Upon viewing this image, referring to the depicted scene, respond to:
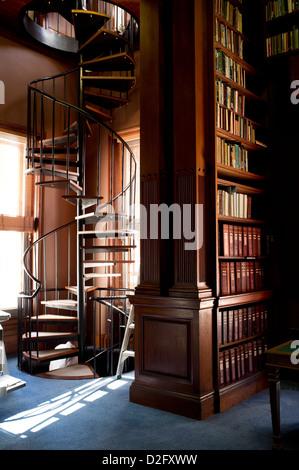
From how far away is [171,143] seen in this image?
3.32 m

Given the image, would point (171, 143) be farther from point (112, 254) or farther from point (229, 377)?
point (112, 254)

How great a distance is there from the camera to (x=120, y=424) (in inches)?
111

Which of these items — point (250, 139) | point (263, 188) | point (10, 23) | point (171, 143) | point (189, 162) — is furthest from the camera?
point (10, 23)

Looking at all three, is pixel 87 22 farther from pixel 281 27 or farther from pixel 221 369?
pixel 221 369

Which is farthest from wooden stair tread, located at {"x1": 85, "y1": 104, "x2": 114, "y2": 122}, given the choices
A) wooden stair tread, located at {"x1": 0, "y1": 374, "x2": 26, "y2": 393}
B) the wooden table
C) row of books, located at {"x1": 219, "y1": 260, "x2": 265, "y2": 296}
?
the wooden table

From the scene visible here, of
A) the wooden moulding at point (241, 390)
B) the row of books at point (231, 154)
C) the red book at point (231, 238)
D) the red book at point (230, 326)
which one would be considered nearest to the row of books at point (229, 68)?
the row of books at point (231, 154)

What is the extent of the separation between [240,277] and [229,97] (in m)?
1.58

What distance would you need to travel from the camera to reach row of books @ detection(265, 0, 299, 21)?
3713 millimetres

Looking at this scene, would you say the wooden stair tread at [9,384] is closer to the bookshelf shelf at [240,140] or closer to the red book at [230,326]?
the red book at [230,326]

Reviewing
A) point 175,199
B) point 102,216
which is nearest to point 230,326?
point 175,199

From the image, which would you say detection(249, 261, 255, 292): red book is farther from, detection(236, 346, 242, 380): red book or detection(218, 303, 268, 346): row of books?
detection(236, 346, 242, 380): red book
